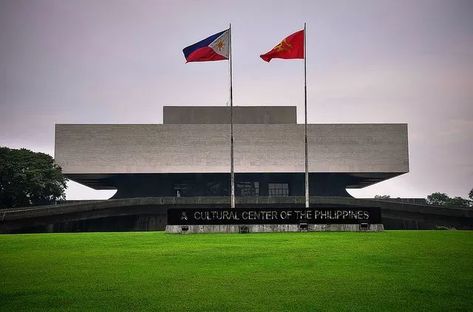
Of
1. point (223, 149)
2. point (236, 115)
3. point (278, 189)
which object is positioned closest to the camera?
point (223, 149)

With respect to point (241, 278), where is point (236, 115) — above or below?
above

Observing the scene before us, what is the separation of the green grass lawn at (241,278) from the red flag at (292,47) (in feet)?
55.2

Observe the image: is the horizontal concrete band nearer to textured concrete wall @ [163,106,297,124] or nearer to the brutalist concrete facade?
the brutalist concrete facade

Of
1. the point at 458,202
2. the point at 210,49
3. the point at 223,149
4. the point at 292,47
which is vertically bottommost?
the point at 458,202

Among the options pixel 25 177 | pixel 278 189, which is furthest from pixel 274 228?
pixel 278 189

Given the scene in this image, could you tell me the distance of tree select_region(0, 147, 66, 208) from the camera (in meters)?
54.7

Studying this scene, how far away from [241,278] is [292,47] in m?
22.6

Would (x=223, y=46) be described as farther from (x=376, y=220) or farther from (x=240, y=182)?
(x=240, y=182)

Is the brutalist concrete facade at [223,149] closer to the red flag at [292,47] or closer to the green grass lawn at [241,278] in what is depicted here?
the red flag at [292,47]

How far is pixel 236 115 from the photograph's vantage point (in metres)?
67.0

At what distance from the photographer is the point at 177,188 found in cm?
6825

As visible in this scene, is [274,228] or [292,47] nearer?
[274,228]

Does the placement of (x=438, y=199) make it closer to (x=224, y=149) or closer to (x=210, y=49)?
(x=224, y=149)

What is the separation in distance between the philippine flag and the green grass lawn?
16.2 metres
